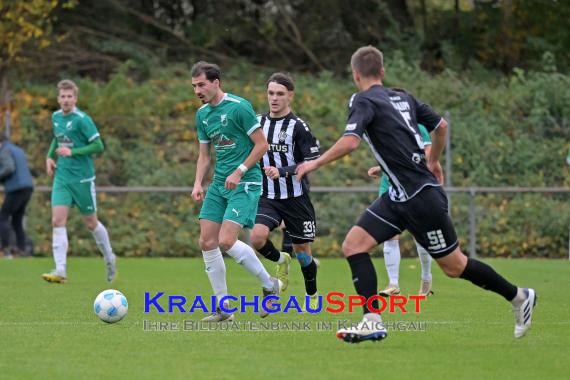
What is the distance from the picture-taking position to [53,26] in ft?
82.1

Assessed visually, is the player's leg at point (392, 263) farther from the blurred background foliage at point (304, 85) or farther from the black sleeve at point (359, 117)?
the blurred background foliage at point (304, 85)

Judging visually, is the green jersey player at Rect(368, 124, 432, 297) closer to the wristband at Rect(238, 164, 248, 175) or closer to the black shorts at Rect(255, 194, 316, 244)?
the black shorts at Rect(255, 194, 316, 244)

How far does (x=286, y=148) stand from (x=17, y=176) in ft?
30.4

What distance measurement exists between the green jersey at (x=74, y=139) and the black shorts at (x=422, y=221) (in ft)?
20.3

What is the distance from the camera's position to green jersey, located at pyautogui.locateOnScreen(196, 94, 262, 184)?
9.27 meters

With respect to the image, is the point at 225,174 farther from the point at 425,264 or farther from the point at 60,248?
the point at 60,248

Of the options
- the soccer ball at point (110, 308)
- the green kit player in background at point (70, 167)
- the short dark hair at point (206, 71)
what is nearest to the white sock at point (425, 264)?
the short dark hair at point (206, 71)

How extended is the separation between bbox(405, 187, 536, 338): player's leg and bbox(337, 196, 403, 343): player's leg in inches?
6.2

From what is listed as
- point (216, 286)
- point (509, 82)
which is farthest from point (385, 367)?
point (509, 82)

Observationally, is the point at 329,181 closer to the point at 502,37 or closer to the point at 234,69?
the point at 234,69

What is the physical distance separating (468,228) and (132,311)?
11241 millimetres

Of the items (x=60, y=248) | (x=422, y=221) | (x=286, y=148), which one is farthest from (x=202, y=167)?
(x=60, y=248)

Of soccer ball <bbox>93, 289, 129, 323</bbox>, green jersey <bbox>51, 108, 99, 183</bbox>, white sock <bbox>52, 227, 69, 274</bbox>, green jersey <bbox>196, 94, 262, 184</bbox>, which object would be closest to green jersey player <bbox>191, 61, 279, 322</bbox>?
green jersey <bbox>196, 94, 262, 184</bbox>

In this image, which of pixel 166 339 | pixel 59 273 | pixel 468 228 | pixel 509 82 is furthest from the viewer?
pixel 509 82
